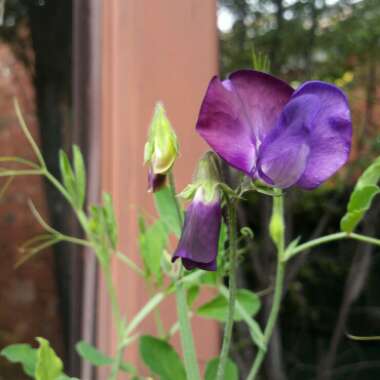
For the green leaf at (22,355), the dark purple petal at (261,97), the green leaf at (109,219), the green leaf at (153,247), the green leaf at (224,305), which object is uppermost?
the dark purple petal at (261,97)

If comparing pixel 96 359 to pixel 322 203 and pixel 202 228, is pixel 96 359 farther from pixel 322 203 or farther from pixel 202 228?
pixel 322 203

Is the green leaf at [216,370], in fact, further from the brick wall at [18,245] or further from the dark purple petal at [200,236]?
the brick wall at [18,245]

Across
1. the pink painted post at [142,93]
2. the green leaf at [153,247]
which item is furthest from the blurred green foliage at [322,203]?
the green leaf at [153,247]

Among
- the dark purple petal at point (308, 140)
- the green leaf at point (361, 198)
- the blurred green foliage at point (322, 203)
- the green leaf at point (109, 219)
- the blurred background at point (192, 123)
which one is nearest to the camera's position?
the dark purple petal at point (308, 140)

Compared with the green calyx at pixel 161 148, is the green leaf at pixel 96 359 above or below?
below

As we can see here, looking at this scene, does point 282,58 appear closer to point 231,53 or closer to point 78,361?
point 231,53

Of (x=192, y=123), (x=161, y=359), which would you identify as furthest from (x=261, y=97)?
(x=192, y=123)
